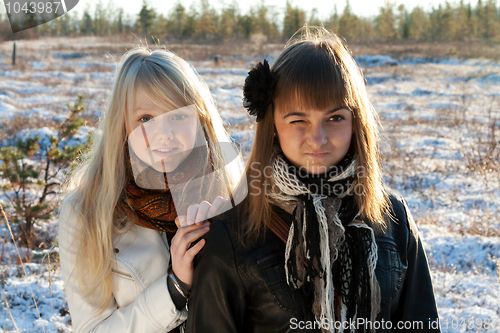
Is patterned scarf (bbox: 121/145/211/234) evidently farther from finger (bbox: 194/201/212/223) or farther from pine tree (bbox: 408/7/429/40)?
pine tree (bbox: 408/7/429/40)

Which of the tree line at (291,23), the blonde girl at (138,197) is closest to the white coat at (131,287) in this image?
the blonde girl at (138,197)

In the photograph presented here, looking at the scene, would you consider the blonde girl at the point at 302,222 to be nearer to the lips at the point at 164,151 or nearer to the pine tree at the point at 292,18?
the lips at the point at 164,151

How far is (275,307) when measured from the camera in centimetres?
157

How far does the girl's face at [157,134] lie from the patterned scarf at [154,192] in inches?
2.1

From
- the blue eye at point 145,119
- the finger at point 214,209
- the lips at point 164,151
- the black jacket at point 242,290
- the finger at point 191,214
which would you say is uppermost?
the blue eye at point 145,119

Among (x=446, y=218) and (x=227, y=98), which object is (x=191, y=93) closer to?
(x=446, y=218)

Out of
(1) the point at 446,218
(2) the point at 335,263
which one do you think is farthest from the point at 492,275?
(2) the point at 335,263

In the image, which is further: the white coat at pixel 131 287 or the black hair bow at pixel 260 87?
the white coat at pixel 131 287

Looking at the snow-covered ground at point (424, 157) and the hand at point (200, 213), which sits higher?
the hand at point (200, 213)

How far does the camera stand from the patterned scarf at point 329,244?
1.55 m

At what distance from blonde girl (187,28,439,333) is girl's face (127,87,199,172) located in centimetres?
46

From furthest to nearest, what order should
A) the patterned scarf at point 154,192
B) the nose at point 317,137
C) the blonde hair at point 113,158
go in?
the patterned scarf at point 154,192 < the blonde hair at point 113,158 < the nose at point 317,137

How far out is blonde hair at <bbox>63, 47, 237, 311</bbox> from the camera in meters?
1.90

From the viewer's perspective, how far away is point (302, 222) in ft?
5.14
